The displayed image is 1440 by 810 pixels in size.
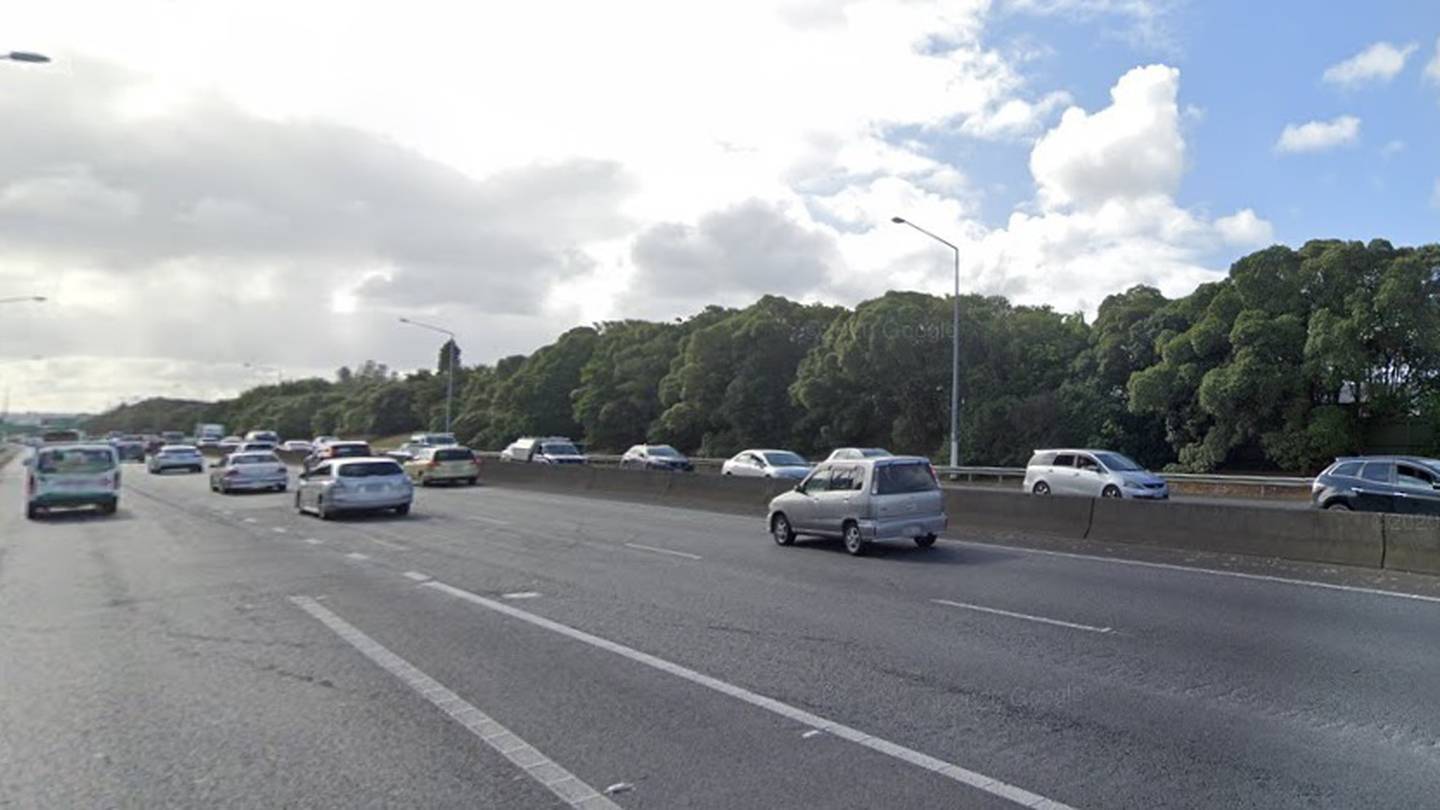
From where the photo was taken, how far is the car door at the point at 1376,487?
19969 millimetres

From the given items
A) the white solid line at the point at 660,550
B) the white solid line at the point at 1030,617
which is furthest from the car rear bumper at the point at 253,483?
the white solid line at the point at 1030,617

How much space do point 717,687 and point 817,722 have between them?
119 centimetres

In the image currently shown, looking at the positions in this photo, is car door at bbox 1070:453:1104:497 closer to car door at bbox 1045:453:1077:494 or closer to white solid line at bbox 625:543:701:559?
car door at bbox 1045:453:1077:494

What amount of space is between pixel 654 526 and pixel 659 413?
52200 millimetres

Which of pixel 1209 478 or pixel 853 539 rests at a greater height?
pixel 1209 478

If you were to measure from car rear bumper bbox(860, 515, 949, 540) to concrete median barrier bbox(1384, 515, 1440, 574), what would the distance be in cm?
637

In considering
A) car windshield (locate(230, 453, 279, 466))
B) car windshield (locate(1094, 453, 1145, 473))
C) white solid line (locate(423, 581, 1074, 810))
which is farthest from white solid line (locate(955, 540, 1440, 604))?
car windshield (locate(230, 453, 279, 466))

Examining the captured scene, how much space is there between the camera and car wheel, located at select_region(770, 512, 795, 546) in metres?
18.6

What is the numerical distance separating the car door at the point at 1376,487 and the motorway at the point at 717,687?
737cm

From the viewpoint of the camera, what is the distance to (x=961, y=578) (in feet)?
45.5

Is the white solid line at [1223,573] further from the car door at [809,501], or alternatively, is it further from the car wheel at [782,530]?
the car wheel at [782,530]

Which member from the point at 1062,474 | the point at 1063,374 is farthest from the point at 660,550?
the point at 1063,374

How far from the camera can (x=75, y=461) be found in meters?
27.6

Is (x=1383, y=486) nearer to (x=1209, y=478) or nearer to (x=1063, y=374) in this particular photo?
(x=1209, y=478)
